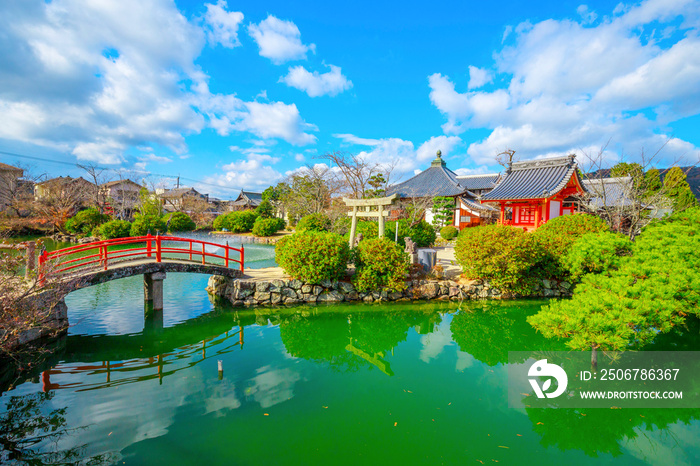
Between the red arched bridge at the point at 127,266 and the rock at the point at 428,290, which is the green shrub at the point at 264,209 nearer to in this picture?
the red arched bridge at the point at 127,266

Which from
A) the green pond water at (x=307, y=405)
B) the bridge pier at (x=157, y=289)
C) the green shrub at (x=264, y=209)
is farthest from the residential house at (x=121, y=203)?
the green pond water at (x=307, y=405)

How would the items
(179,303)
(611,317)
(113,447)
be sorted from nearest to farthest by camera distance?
(113,447) → (611,317) → (179,303)

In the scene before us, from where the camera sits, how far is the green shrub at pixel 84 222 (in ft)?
77.4

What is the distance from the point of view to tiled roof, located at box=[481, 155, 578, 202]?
16.3 meters

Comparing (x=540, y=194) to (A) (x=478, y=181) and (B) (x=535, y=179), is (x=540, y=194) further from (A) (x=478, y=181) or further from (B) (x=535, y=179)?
(A) (x=478, y=181)

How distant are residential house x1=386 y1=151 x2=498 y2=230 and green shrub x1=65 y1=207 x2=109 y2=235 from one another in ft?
71.7

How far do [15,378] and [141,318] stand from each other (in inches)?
128

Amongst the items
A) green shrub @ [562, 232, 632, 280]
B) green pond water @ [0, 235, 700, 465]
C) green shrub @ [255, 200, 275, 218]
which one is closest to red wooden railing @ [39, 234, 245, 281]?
green pond water @ [0, 235, 700, 465]

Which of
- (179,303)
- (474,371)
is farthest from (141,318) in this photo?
(474,371)

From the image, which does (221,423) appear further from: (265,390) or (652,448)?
(652,448)

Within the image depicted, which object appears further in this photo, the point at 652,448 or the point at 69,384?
the point at 69,384

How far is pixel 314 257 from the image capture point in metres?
9.86

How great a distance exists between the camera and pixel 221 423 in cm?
451

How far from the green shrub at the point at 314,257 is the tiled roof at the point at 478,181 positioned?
74.6 ft
